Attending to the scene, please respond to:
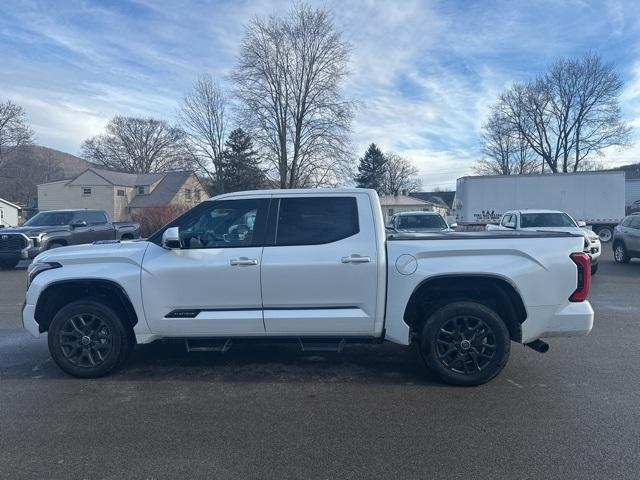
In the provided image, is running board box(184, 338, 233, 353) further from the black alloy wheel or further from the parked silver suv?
the parked silver suv

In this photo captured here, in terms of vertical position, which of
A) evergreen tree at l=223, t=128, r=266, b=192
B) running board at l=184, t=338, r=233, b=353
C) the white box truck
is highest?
evergreen tree at l=223, t=128, r=266, b=192

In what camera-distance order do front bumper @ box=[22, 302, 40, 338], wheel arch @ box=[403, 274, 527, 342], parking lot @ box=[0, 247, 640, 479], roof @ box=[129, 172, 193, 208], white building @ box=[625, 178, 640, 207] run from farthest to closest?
1. white building @ box=[625, 178, 640, 207]
2. roof @ box=[129, 172, 193, 208]
3. front bumper @ box=[22, 302, 40, 338]
4. wheel arch @ box=[403, 274, 527, 342]
5. parking lot @ box=[0, 247, 640, 479]

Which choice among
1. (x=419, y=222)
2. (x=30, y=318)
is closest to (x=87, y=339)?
(x=30, y=318)

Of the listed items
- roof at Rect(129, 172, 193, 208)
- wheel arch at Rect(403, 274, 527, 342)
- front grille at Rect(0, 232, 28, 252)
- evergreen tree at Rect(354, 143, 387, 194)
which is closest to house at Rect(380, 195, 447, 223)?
evergreen tree at Rect(354, 143, 387, 194)

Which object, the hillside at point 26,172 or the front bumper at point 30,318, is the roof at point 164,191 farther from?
the front bumper at point 30,318

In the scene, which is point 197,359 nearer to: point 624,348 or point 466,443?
point 466,443

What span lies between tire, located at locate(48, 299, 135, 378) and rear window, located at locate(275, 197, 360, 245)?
76.7 inches

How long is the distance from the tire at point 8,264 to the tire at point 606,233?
2739cm

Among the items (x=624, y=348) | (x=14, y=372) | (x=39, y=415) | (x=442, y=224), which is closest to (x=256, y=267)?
(x=39, y=415)

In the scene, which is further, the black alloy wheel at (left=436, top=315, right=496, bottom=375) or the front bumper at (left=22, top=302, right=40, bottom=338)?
the front bumper at (left=22, top=302, right=40, bottom=338)

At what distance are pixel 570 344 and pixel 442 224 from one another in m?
8.96

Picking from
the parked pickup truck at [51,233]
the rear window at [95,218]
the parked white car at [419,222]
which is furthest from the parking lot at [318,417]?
the rear window at [95,218]

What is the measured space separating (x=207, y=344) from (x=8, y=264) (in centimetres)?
1395

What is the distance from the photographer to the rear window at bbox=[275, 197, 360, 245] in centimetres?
465
